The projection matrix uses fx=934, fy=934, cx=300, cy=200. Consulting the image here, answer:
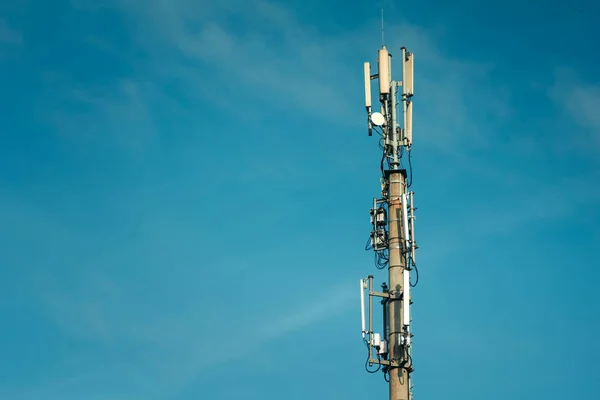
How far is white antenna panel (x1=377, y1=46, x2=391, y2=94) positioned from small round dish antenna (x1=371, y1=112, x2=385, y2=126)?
109 cm

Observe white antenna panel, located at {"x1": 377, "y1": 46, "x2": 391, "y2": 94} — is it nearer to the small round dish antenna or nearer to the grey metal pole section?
the small round dish antenna

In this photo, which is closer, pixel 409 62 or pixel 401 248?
pixel 401 248

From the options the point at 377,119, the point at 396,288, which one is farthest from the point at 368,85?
the point at 396,288

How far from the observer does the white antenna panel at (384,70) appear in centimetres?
4050

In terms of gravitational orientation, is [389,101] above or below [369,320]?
above

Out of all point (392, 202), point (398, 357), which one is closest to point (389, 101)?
point (392, 202)

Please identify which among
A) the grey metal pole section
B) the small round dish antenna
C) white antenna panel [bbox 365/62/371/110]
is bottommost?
the grey metal pole section

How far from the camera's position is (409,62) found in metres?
41.1

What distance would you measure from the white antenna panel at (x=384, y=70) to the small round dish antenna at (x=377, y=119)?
43.0 inches

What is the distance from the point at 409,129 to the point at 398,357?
10152 millimetres

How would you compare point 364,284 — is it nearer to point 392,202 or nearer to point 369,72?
point 392,202

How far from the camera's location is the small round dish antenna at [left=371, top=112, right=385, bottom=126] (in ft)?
131

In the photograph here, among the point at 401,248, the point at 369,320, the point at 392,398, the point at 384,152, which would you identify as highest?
the point at 384,152

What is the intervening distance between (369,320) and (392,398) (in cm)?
320
